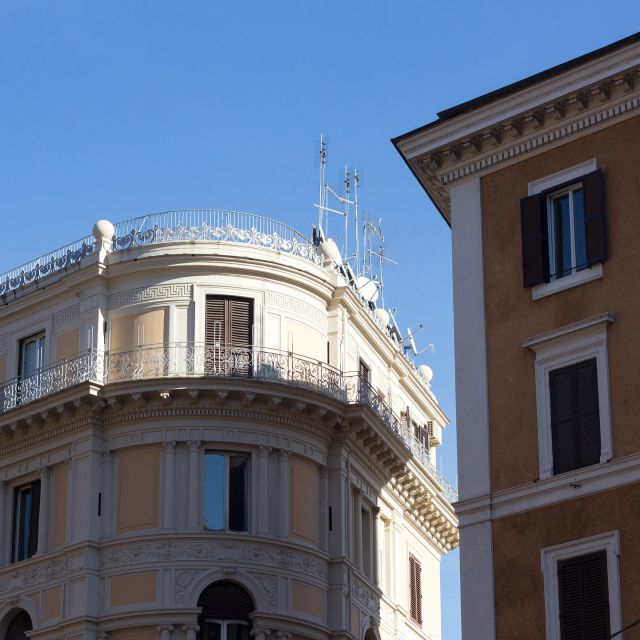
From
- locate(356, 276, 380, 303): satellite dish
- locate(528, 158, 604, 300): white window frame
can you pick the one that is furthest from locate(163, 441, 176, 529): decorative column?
locate(528, 158, 604, 300): white window frame

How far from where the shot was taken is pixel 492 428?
3400 cm

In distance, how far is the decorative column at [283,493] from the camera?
5038 cm

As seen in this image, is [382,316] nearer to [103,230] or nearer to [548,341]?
[103,230]

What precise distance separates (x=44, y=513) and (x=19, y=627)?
3168mm

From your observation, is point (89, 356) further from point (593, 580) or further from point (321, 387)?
point (593, 580)

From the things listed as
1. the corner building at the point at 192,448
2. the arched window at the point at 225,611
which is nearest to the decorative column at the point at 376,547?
the corner building at the point at 192,448

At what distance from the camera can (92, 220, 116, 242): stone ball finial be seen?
175 ft

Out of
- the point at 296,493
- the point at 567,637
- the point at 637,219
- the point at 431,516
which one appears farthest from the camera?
the point at 431,516

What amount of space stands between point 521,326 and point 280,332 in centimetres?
1881

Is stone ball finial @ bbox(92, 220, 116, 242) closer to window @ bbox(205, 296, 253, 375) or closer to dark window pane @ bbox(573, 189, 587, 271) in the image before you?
window @ bbox(205, 296, 253, 375)

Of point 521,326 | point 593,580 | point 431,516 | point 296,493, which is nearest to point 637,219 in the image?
point 521,326

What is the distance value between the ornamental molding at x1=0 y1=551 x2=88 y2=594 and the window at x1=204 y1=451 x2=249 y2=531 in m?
3.58

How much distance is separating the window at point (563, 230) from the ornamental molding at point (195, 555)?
17.4 m

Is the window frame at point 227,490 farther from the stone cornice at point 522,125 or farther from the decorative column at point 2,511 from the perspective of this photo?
the stone cornice at point 522,125
